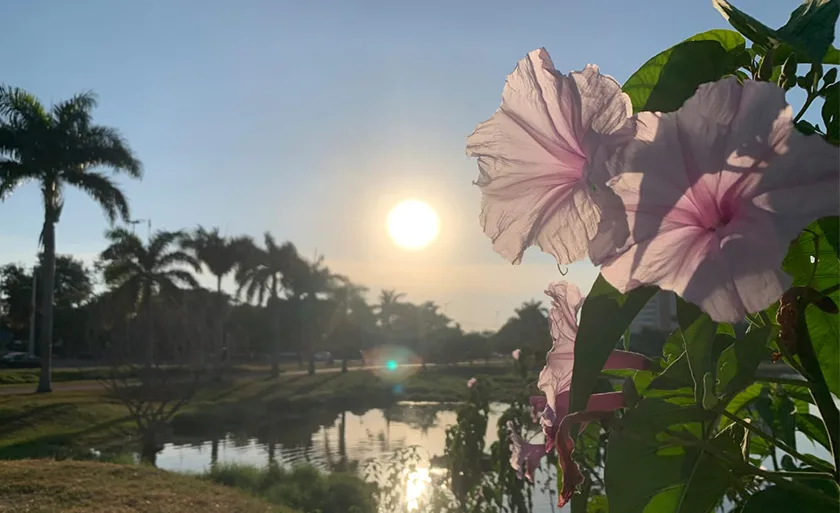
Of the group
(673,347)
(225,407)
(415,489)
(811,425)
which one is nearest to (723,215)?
(673,347)

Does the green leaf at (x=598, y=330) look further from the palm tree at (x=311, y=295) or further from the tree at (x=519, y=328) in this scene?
the palm tree at (x=311, y=295)

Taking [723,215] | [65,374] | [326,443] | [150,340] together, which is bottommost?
[326,443]

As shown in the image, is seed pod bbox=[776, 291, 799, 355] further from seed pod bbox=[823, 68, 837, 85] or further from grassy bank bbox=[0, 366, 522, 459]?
grassy bank bbox=[0, 366, 522, 459]

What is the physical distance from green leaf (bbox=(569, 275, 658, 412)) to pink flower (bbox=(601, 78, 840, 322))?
39 millimetres

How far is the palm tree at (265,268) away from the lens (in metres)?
23.5

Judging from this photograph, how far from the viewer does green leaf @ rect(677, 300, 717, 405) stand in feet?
1.33

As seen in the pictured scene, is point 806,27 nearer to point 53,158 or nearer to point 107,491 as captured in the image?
point 107,491

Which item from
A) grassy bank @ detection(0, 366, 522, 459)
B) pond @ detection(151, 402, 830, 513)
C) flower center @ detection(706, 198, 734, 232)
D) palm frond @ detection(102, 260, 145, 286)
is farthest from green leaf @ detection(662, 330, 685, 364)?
palm frond @ detection(102, 260, 145, 286)

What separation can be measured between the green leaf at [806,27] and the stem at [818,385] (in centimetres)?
15

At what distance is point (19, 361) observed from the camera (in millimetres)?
24031

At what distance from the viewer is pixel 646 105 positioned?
45cm

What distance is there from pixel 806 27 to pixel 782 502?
0.88ft

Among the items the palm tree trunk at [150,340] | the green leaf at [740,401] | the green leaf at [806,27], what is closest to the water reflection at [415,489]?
the green leaf at [740,401]

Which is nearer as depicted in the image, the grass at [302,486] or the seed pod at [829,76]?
the seed pod at [829,76]
